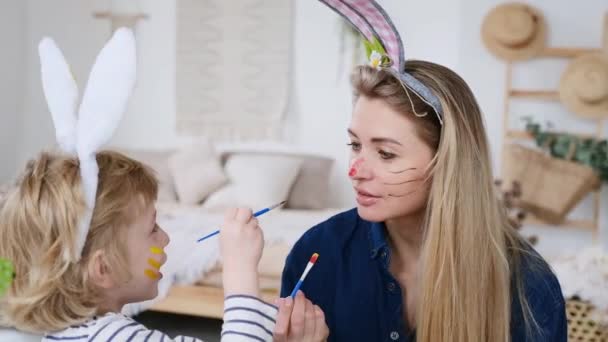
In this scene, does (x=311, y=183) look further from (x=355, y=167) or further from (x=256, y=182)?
(x=355, y=167)

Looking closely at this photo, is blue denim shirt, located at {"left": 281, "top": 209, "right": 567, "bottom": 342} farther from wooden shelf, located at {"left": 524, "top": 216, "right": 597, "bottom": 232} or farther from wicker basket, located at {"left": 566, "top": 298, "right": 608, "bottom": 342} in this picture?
wooden shelf, located at {"left": 524, "top": 216, "right": 597, "bottom": 232}

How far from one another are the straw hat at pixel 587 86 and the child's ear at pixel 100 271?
3.50 m

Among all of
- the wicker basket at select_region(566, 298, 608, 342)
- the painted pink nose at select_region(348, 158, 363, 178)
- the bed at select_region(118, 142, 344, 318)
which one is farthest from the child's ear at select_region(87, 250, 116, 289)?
the bed at select_region(118, 142, 344, 318)

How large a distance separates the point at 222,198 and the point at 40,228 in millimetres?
3685

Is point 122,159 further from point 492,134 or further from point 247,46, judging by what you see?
point 247,46

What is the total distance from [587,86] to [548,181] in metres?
0.55

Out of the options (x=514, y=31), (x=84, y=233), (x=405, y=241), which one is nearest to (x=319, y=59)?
(x=514, y=31)

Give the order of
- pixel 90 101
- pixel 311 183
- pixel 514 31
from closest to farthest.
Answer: pixel 90 101 → pixel 514 31 → pixel 311 183

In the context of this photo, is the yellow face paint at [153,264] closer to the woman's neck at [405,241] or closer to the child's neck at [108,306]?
the child's neck at [108,306]

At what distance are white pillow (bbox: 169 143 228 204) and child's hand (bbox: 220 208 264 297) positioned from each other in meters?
3.79

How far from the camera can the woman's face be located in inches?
64.4

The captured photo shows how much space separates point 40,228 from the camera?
4.29 feet

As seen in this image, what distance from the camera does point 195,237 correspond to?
3848 millimetres

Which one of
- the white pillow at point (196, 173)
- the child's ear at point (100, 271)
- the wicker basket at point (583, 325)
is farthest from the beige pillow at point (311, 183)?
the child's ear at point (100, 271)
